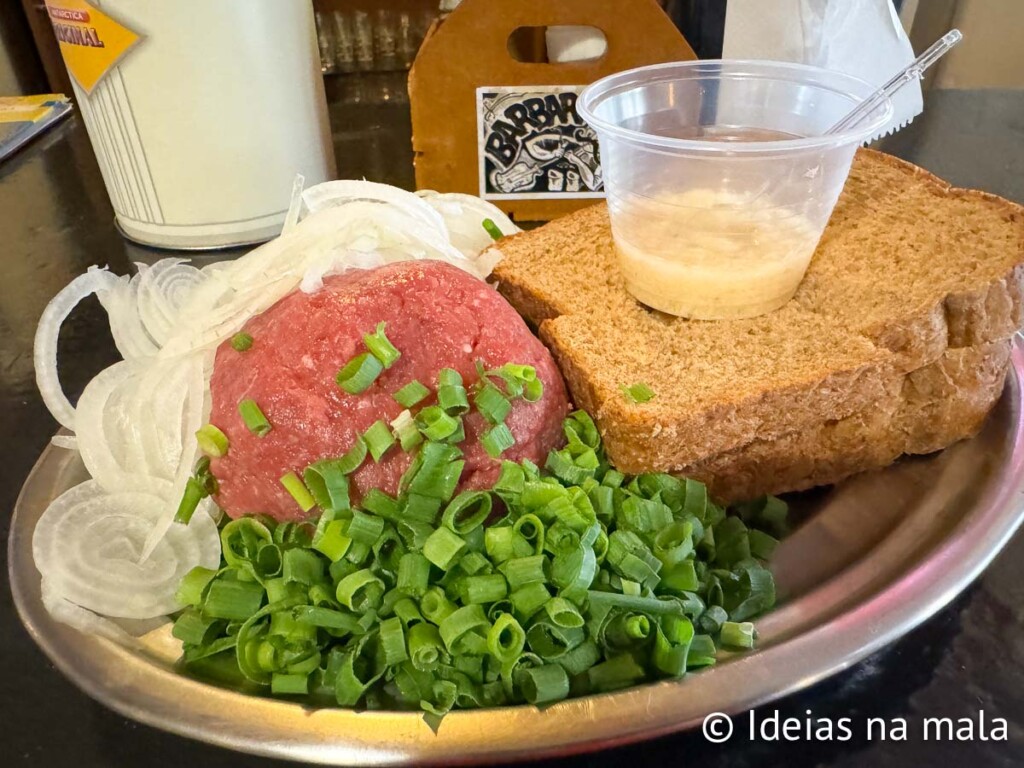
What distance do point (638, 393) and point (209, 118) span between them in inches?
57.7

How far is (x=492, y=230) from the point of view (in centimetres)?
187

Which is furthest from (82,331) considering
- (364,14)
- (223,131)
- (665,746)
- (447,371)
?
(364,14)

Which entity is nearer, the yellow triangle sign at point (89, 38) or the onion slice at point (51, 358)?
the onion slice at point (51, 358)

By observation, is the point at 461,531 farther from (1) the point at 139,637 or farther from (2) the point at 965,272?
(2) the point at 965,272

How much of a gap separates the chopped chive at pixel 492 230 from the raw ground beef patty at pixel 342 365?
57 centimetres

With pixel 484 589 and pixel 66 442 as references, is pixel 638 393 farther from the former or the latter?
pixel 66 442

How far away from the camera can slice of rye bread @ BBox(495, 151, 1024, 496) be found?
4.27 ft

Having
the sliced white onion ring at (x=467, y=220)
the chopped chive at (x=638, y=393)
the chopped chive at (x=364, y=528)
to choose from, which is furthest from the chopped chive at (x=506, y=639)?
the sliced white onion ring at (x=467, y=220)

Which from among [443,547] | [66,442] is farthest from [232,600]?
[66,442]

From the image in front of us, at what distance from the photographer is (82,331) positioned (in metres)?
2.26

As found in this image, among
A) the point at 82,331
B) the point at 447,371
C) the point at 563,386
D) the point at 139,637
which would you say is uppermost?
the point at 447,371

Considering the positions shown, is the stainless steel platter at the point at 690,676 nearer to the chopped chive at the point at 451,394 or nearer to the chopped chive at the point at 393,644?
the chopped chive at the point at 393,644

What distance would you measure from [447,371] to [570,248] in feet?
2.32

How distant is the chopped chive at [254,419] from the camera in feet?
3.79
